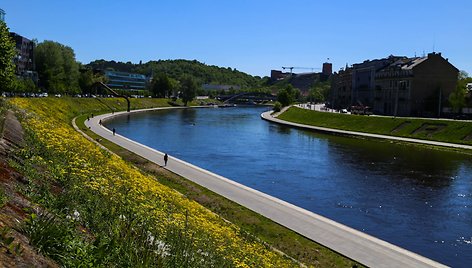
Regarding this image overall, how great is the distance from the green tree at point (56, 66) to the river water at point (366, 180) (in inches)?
2776

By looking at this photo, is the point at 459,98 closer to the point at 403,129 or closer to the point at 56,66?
the point at 403,129

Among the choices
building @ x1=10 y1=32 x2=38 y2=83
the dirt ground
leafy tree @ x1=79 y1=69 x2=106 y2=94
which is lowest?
the dirt ground

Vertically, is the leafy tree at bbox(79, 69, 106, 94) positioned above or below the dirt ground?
above

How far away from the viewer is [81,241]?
32.6 ft

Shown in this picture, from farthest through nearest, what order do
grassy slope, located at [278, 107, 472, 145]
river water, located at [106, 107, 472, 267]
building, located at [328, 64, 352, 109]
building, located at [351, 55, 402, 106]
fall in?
building, located at [328, 64, 352, 109]
building, located at [351, 55, 402, 106]
grassy slope, located at [278, 107, 472, 145]
river water, located at [106, 107, 472, 267]

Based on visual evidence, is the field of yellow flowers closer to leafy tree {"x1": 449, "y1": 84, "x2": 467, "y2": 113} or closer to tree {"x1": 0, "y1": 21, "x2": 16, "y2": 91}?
tree {"x1": 0, "y1": 21, "x2": 16, "y2": 91}

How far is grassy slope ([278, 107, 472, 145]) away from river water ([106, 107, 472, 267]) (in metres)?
8.21

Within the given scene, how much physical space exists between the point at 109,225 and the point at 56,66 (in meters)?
140

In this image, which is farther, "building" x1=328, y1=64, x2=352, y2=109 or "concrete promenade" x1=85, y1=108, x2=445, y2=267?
"building" x1=328, y1=64, x2=352, y2=109

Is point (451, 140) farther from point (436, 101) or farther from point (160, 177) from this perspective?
point (160, 177)

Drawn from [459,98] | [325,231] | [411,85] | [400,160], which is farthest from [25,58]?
[325,231]

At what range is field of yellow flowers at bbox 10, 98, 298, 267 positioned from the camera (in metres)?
9.48

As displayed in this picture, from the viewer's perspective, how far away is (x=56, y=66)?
458 feet

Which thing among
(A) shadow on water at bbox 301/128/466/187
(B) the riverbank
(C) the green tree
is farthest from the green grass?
(C) the green tree
